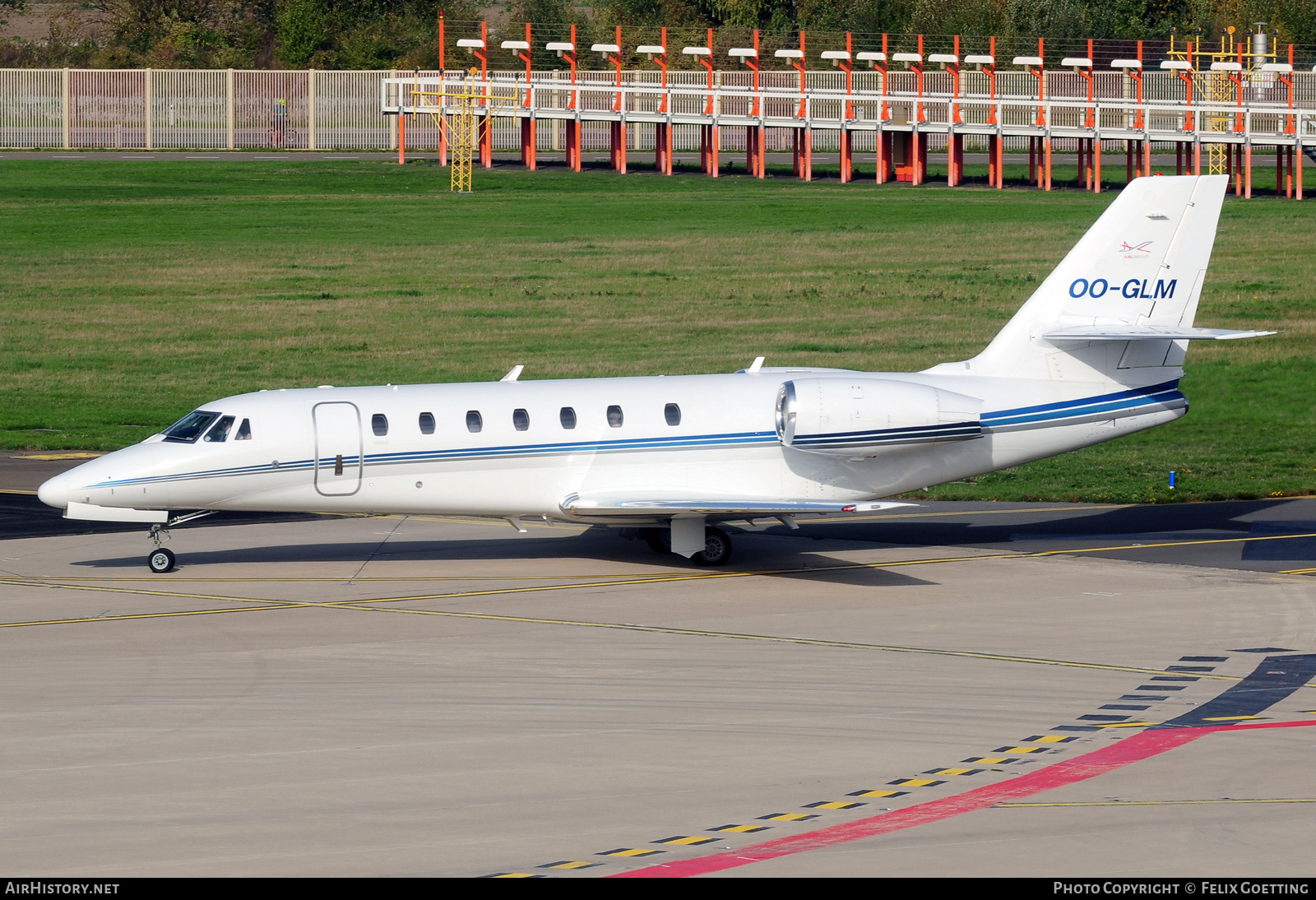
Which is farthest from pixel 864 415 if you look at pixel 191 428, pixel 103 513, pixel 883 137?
pixel 883 137

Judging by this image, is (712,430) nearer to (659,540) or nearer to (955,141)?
(659,540)

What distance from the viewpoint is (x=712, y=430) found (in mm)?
25953

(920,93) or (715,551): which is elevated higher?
(920,93)

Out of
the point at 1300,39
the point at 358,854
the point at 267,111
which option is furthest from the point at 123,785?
the point at 1300,39

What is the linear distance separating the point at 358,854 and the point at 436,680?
19.6 feet

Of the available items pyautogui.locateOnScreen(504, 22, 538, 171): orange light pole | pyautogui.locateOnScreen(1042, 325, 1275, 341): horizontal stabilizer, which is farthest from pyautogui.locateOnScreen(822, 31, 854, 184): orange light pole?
pyautogui.locateOnScreen(1042, 325, 1275, 341): horizontal stabilizer

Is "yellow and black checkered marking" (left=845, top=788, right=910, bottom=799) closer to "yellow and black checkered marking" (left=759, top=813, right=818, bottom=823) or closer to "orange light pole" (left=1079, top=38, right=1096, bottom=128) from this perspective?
"yellow and black checkered marking" (left=759, top=813, right=818, bottom=823)

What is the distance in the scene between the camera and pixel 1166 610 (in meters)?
23.5

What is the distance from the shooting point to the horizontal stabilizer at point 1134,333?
25.6 m

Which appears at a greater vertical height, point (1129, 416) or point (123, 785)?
point (1129, 416)

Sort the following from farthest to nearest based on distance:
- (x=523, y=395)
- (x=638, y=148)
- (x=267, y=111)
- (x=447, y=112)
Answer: (x=638, y=148) → (x=267, y=111) → (x=447, y=112) → (x=523, y=395)

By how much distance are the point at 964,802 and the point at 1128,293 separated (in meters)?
13.8

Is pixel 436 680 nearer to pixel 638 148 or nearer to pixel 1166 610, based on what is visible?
pixel 1166 610

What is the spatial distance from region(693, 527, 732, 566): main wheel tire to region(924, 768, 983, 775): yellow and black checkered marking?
1036 cm
